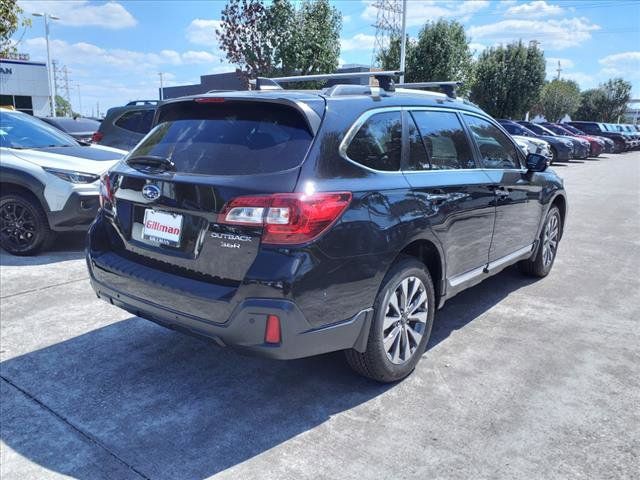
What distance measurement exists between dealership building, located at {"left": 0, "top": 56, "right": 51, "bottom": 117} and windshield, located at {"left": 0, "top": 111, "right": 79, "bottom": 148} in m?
40.6

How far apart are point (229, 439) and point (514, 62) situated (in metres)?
37.9

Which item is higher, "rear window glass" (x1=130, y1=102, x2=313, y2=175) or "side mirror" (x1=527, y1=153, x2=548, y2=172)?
"rear window glass" (x1=130, y1=102, x2=313, y2=175)

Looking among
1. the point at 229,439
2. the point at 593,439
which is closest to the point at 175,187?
the point at 229,439

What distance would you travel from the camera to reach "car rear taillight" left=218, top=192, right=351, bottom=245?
261cm

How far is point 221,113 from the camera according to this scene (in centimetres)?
312

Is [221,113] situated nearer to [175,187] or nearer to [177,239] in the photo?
[175,187]

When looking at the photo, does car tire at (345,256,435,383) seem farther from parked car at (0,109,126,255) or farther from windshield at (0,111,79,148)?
windshield at (0,111,79,148)

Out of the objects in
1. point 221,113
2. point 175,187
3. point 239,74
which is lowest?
point 175,187

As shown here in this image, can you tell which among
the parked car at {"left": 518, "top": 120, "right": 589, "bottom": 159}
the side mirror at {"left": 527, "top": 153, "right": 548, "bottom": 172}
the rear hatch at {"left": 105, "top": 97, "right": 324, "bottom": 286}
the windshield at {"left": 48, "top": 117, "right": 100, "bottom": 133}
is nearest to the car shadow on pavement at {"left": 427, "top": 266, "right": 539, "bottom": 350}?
the side mirror at {"left": 527, "top": 153, "right": 548, "bottom": 172}

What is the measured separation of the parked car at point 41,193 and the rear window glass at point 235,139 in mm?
3195

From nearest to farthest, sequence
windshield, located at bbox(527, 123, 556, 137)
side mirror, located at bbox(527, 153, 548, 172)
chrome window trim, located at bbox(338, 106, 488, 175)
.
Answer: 1. chrome window trim, located at bbox(338, 106, 488, 175)
2. side mirror, located at bbox(527, 153, 548, 172)
3. windshield, located at bbox(527, 123, 556, 137)

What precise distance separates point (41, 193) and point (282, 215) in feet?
14.9

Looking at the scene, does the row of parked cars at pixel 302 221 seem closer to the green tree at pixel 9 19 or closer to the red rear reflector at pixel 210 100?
the red rear reflector at pixel 210 100

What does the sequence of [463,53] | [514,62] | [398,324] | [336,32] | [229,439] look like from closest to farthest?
1. [229,439]
2. [398,324]
3. [336,32]
4. [463,53]
5. [514,62]
